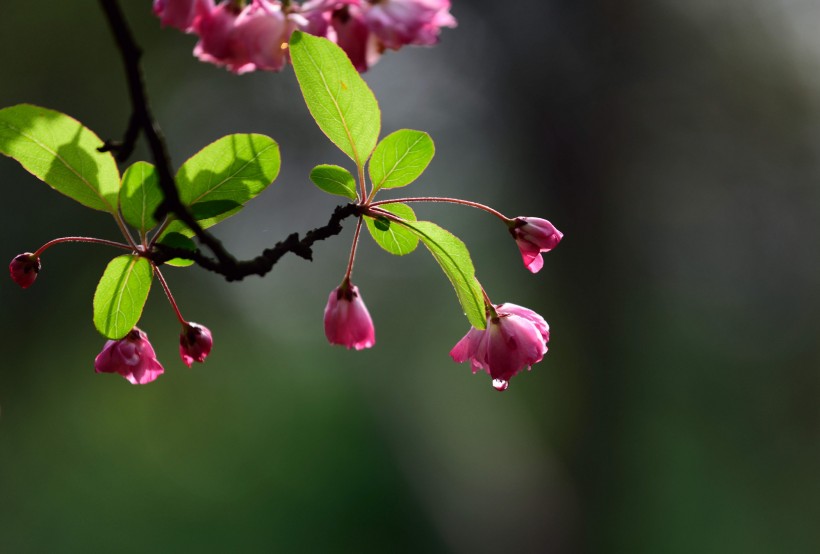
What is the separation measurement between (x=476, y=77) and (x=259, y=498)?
483cm

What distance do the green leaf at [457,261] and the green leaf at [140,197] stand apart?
0.71 feet

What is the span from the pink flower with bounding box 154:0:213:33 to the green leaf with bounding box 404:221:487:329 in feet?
0.78

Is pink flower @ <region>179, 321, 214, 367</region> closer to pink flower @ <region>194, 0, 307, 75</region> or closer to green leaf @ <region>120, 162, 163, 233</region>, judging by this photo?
green leaf @ <region>120, 162, 163, 233</region>

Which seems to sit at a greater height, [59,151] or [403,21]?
[403,21]

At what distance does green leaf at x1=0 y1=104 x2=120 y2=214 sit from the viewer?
0.61 metres

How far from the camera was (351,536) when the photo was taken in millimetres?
7707

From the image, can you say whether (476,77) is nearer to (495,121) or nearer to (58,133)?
(495,121)

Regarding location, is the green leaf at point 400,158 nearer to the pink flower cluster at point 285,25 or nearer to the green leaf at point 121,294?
the pink flower cluster at point 285,25

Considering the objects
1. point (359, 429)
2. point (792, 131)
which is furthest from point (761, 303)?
point (359, 429)

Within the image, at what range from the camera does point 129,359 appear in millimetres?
770

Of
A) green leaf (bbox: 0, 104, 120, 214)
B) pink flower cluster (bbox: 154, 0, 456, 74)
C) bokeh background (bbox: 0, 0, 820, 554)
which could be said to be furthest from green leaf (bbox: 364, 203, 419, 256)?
bokeh background (bbox: 0, 0, 820, 554)

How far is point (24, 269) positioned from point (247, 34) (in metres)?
0.29

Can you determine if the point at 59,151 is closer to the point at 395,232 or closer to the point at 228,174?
the point at 228,174

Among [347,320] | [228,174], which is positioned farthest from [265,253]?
[347,320]
